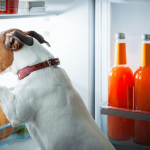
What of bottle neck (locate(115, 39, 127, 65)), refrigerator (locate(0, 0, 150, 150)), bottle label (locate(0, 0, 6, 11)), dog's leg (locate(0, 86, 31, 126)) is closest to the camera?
dog's leg (locate(0, 86, 31, 126))

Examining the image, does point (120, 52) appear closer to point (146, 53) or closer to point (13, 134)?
point (146, 53)

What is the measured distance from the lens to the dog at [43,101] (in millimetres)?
709

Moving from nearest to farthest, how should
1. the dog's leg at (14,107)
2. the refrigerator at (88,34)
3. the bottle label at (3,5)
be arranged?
1. the dog's leg at (14,107)
2. the bottle label at (3,5)
3. the refrigerator at (88,34)

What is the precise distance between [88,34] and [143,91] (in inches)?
Result: 19.0

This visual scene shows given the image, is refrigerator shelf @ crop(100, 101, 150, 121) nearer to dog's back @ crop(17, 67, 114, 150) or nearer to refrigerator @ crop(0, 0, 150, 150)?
refrigerator @ crop(0, 0, 150, 150)

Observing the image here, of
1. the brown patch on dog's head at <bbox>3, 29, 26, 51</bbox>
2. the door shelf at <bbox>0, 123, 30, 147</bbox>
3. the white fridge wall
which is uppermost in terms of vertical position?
the white fridge wall

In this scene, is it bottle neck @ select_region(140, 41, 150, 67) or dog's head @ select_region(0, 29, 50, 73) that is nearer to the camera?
dog's head @ select_region(0, 29, 50, 73)

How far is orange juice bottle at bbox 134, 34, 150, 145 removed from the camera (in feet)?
3.16

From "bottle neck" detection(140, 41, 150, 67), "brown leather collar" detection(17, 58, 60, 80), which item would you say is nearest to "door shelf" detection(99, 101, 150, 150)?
"bottle neck" detection(140, 41, 150, 67)

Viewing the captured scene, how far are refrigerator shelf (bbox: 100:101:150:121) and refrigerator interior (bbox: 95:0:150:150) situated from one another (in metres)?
0.08

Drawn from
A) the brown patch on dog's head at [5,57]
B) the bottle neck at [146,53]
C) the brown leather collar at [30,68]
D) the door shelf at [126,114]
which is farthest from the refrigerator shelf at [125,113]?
the brown patch on dog's head at [5,57]

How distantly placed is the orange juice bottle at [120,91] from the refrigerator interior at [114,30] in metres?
0.08

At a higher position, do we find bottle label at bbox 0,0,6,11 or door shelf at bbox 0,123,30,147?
bottle label at bbox 0,0,6,11

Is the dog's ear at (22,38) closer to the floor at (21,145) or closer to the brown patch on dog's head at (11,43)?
the brown patch on dog's head at (11,43)
